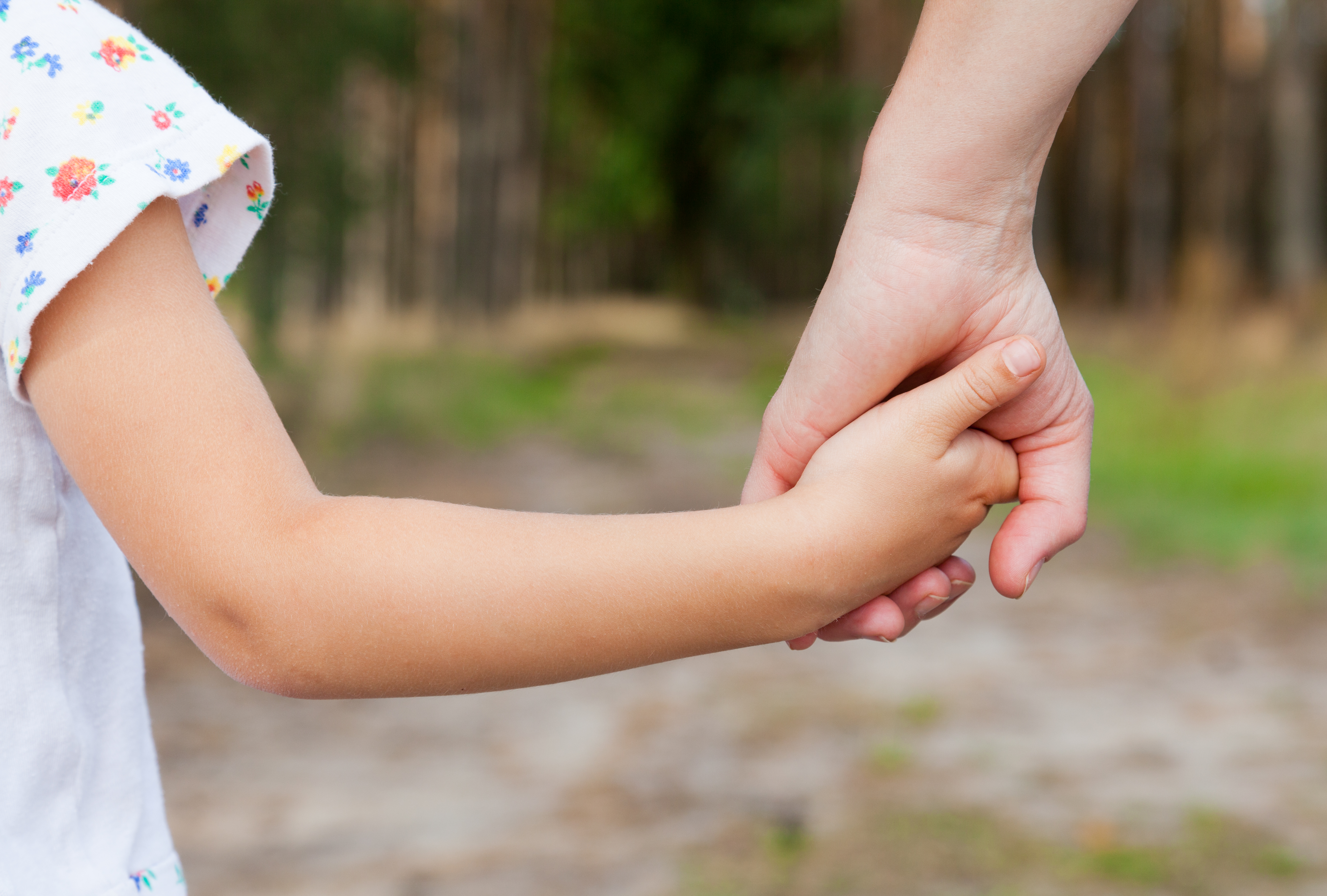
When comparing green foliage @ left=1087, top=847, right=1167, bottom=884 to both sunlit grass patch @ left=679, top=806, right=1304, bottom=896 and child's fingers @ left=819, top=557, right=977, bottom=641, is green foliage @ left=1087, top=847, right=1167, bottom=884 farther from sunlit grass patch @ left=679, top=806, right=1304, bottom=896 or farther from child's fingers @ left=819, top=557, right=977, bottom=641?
child's fingers @ left=819, top=557, right=977, bottom=641

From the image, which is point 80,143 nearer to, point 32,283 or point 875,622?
point 32,283

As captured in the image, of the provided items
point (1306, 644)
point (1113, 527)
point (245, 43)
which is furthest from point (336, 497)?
point (245, 43)

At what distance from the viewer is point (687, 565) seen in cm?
90

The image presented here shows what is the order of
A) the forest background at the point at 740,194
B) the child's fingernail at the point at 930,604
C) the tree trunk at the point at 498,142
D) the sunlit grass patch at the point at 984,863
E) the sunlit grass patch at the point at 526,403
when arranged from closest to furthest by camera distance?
1. the child's fingernail at the point at 930,604
2. the sunlit grass patch at the point at 984,863
3. the forest background at the point at 740,194
4. the sunlit grass patch at the point at 526,403
5. the tree trunk at the point at 498,142

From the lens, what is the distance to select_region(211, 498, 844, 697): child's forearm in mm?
836

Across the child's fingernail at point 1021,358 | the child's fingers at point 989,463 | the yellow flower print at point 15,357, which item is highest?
the yellow flower print at point 15,357

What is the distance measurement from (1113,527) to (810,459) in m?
4.91

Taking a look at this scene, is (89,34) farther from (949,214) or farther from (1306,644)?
(1306,644)

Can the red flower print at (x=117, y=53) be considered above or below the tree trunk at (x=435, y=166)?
above

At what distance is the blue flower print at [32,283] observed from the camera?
777mm

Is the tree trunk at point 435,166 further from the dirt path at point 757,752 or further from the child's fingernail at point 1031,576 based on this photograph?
the child's fingernail at point 1031,576

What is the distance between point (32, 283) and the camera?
0.78 meters

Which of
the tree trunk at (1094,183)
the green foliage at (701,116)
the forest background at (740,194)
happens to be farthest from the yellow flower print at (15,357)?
the green foliage at (701,116)

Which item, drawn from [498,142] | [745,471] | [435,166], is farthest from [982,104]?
[435,166]
